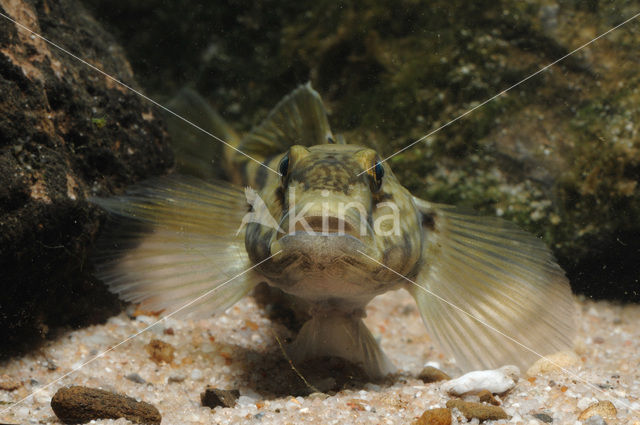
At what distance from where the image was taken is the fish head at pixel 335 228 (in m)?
2.05

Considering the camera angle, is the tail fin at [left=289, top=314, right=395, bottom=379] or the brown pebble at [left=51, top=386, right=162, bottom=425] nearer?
the brown pebble at [left=51, top=386, right=162, bottom=425]

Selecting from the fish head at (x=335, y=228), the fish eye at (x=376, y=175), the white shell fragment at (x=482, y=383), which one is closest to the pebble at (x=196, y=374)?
the fish head at (x=335, y=228)

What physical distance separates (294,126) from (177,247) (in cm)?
116

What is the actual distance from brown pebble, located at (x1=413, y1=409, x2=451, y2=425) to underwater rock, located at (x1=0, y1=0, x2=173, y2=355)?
2158mm

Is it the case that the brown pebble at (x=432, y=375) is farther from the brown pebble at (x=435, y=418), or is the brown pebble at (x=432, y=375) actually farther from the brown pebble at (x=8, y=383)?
the brown pebble at (x=8, y=383)

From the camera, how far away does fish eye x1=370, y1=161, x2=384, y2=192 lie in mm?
2475

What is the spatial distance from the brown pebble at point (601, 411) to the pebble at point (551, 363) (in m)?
0.63

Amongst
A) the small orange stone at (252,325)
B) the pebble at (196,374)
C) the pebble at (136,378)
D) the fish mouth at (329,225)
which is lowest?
the pebble at (196,374)

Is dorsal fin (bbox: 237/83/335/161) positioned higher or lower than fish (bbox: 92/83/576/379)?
higher

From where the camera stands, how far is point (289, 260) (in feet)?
7.20

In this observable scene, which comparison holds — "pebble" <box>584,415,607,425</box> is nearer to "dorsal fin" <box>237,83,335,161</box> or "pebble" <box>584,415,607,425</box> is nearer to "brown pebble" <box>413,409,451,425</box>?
"brown pebble" <box>413,409,451,425</box>

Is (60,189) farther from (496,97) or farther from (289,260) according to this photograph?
(496,97)

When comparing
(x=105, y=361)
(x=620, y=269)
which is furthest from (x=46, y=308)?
(x=620, y=269)

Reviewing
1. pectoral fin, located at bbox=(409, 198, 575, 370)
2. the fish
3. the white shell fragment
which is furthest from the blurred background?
the white shell fragment
